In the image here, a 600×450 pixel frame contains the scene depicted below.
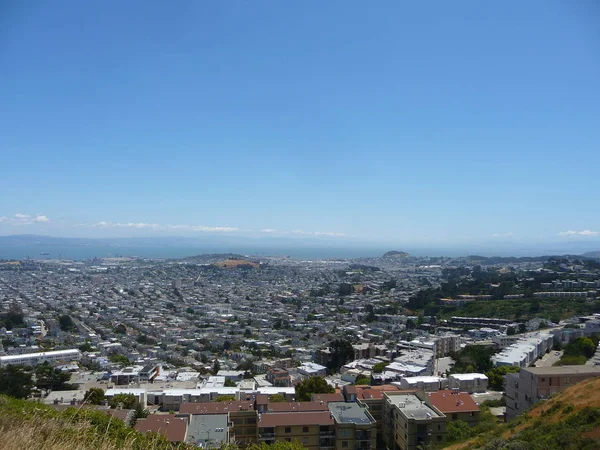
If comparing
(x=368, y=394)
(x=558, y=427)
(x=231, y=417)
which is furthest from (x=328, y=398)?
(x=558, y=427)

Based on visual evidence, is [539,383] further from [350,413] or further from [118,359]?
[118,359]

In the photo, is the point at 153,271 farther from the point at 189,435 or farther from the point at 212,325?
the point at 189,435

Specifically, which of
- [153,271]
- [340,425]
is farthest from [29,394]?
[153,271]

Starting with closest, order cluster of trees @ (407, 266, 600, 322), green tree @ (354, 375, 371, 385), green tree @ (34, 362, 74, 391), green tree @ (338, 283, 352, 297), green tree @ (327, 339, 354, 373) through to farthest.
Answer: green tree @ (34, 362, 74, 391)
green tree @ (354, 375, 371, 385)
green tree @ (327, 339, 354, 373)
cluster of trees @ (407, 266, 600, 322)
green tree @ (338, 283, 352, 297)

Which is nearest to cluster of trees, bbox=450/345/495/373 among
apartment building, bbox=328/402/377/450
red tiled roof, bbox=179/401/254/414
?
apartment building, bbox=328/402/377/450

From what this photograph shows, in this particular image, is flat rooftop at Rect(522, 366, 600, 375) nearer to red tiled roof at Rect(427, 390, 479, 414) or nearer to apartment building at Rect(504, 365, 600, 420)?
apartment building at Rect(504, 365, 600, 420)

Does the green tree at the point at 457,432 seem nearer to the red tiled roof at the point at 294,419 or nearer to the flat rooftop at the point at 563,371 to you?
the red tiled roof at the point at 294,419
